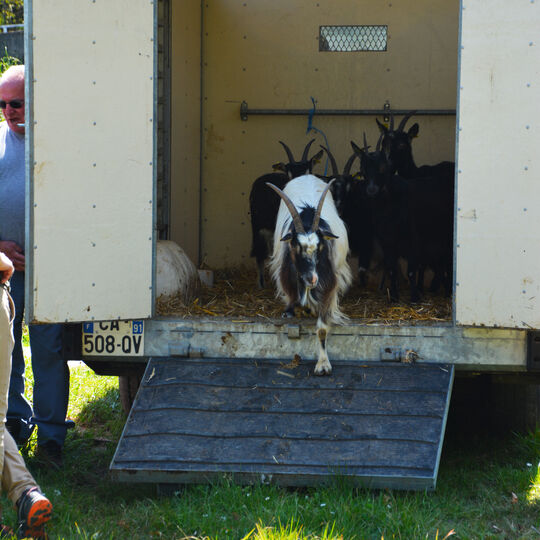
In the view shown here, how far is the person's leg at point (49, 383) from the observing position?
5.39 meters

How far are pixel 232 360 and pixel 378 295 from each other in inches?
96.0

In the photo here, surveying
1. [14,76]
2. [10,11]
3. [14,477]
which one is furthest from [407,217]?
[10,11]

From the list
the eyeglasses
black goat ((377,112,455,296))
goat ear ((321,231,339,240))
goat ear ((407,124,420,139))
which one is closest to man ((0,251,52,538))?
the eyeglasses

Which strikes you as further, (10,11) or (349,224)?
(10,11)

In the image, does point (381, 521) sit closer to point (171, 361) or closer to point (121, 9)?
point (171, 361)

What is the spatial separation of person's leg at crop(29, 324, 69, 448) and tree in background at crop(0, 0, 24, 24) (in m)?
15.6

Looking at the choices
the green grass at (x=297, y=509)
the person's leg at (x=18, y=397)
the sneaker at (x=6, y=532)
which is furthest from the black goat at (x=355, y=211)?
the sneaker at (x=6, y=532)

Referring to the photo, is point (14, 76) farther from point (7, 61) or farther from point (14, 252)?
point (7, 61)

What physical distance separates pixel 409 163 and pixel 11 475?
471cm

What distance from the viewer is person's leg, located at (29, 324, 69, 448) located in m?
5.39

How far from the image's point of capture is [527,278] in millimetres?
4863

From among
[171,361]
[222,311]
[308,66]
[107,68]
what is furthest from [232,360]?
[308,66]

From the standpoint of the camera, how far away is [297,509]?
4.13 meters

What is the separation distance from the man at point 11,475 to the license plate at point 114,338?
3.94 feet
